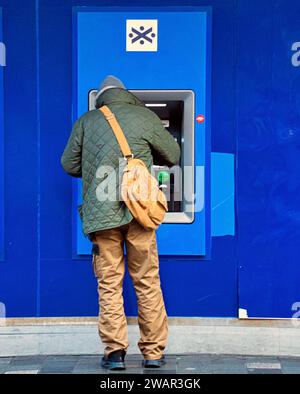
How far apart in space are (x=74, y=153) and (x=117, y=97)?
43 centimetres

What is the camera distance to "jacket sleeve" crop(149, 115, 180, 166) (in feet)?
13.7

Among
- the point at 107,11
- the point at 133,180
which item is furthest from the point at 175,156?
the point at 107,11

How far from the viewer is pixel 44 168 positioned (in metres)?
4.68

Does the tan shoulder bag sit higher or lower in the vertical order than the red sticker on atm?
lower

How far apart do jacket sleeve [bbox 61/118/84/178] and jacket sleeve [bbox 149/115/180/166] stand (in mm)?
441

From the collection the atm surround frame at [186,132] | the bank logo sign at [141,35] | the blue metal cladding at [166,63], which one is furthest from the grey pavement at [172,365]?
the bank logo sign at [141,35]

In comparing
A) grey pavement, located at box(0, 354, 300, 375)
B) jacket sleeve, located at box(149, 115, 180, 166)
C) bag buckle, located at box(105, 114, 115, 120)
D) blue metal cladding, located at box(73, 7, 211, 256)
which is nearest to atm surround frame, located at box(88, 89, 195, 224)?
blue metal cladding, located at box(73, 7, 211, 256)

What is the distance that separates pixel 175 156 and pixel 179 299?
1.03 m

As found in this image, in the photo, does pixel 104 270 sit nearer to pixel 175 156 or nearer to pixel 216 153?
pixel 175 156

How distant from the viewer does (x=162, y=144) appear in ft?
13.7

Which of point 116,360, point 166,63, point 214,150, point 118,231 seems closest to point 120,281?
point 118,231

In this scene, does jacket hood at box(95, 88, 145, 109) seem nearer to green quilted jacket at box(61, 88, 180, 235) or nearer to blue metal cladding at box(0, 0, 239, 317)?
green quilted jacket at box(61, 88, 180, 235)

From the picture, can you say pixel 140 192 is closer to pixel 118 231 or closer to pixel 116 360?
pixel 118 231

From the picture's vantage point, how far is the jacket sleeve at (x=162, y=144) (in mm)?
4172
